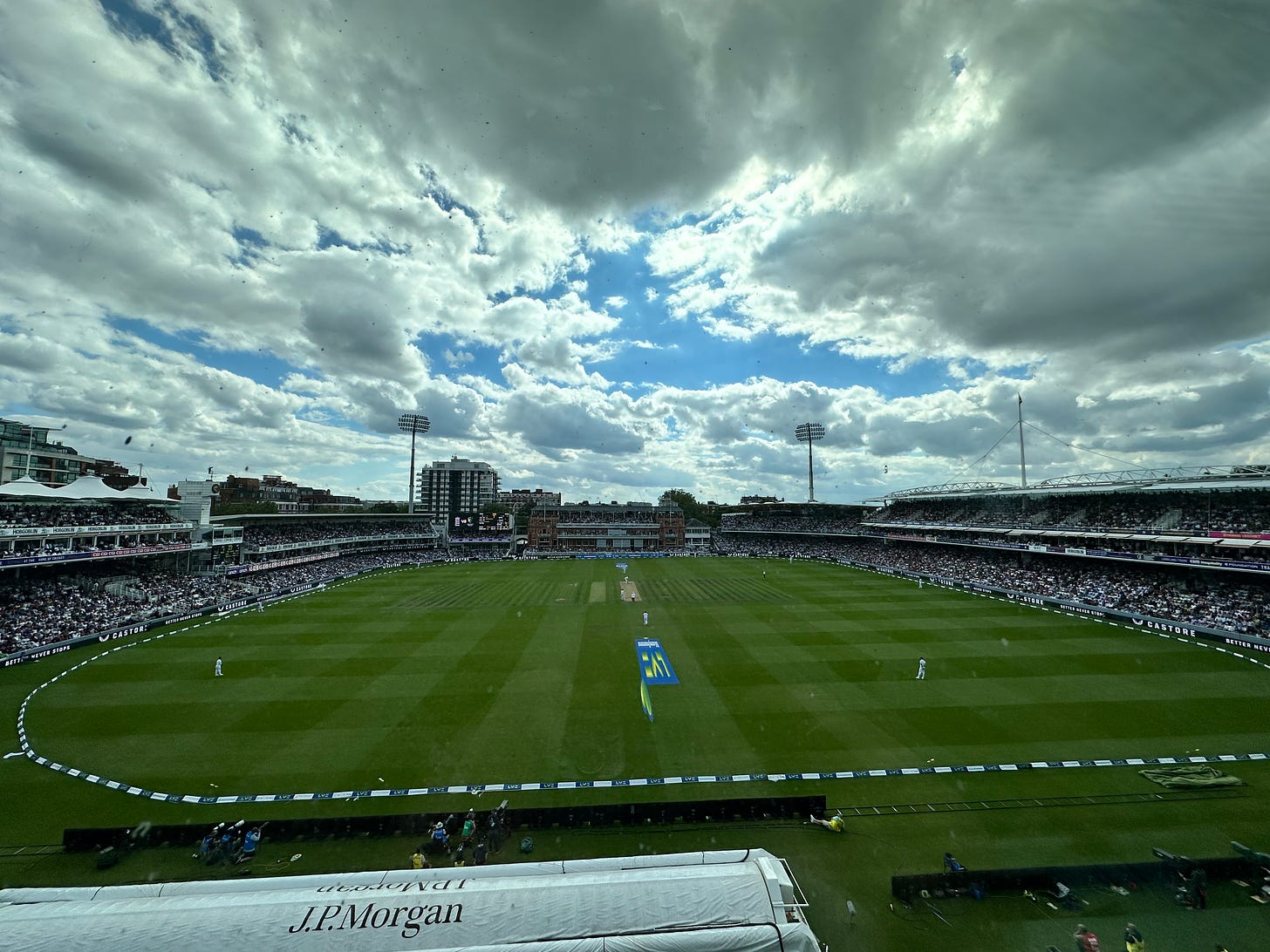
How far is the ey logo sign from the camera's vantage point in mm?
23891

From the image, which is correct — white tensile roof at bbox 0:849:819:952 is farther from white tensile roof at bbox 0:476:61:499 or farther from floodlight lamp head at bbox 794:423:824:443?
floodlight lamp head at bbox 794:423:824:443

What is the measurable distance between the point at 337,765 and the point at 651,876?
13.2m

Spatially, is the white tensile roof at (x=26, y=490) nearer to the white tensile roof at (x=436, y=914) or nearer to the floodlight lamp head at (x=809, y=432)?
the white tensile roof at (x=436, y=914)

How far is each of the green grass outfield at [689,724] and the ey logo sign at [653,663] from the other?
74cm

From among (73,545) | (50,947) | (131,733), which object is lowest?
(131,733)

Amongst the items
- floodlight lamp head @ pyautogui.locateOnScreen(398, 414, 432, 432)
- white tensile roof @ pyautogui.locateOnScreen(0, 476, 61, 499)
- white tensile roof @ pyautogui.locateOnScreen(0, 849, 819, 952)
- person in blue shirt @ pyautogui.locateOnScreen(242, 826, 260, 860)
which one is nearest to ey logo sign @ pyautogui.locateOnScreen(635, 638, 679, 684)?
person in blue shirt @ pyautogui.locateOnScreen(242, 826, 260, 860)

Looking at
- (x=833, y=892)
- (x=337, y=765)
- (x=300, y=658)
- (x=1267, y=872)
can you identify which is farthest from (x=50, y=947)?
(x=300, y=658)

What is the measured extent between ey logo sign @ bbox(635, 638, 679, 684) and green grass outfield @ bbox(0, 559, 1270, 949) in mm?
742

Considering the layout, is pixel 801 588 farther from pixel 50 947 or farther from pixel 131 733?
pixel 50 947

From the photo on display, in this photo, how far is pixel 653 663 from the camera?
26250mm

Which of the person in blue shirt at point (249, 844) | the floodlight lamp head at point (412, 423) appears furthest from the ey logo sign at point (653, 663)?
the floodlight lamp head at point (412, 423)

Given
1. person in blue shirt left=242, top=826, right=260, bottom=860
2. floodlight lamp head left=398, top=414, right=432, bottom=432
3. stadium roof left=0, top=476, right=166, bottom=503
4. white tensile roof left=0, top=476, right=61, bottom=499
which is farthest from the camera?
floodlight lamp head left=398, top=414, right=432, bottom=432

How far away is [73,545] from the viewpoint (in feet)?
126

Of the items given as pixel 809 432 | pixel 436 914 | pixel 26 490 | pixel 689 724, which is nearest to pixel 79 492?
pixel 26 490
